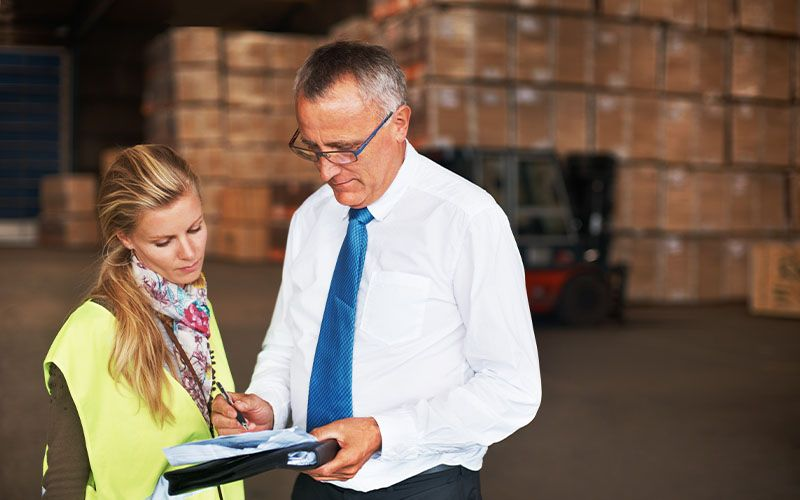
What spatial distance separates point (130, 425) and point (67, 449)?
108mm

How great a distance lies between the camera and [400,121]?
5.05ft

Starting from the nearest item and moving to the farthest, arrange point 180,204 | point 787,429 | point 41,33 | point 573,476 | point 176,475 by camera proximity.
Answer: point 176,475
point 180,204
point 573,476
point 787,429
point 41,33

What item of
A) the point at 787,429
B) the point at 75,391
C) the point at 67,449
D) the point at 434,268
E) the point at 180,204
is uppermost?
the point at 180,204

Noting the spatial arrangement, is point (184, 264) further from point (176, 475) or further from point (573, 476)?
point (573, 476)

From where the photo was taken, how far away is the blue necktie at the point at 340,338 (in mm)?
1562

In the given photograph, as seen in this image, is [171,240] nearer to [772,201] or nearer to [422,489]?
[422,489]

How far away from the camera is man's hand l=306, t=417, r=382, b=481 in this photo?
4.47 feet

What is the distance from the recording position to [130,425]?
5.04 ft

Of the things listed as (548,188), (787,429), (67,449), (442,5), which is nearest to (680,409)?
A: (787,429)

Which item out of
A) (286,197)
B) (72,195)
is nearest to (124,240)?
(286,197)

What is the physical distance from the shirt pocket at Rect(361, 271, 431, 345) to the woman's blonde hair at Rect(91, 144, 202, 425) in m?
0.38

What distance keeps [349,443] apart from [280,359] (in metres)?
0.45

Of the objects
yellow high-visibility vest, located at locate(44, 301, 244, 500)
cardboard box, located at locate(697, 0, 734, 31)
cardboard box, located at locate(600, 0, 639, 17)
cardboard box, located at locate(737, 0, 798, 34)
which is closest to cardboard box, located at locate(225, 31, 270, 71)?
cardboard box, located at locate(600, 0, 639, 17)

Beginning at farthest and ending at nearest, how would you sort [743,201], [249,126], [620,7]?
[249,126]
[743,201]
[620,7]
